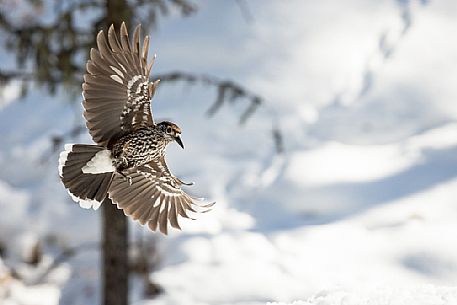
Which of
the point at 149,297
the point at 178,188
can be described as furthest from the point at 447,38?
the point at 178,188

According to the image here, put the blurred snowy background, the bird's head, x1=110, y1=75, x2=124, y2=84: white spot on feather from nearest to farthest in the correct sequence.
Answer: the bird's head < x1=110, y1=75, x2=124, y2=84: white spot on feather < the blurred snowy background

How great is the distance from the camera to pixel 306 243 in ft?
19.3

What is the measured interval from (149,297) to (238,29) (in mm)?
4527

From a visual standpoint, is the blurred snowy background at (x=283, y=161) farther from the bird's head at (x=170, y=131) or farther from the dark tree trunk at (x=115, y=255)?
the bird's head at (x=170, y=131)

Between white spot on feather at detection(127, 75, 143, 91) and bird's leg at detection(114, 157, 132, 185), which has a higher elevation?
white spot on feather at detection(127, 75, 143, 91)

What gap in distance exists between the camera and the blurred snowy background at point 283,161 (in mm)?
5410

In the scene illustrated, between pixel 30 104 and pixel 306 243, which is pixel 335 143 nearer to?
pixel 306 243

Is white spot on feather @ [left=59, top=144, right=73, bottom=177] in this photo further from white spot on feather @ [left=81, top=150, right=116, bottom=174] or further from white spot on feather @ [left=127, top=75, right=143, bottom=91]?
white spot on feather @ [left=127, top=75, right=143, bottom=91]

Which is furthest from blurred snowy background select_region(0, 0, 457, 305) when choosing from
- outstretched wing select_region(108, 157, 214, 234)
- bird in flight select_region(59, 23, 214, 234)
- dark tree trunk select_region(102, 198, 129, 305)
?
bird in flight select_region(59, 23, 214, 234)

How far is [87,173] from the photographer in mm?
1942

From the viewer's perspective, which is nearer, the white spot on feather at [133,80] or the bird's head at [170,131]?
the bird's head at [170,131]

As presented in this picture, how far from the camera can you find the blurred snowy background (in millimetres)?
5410

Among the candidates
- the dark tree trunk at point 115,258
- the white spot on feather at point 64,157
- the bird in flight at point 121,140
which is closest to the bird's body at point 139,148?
the bird in flight at point 121,140

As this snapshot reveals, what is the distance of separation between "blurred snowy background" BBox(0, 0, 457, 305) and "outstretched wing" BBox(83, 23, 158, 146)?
2259mm
